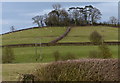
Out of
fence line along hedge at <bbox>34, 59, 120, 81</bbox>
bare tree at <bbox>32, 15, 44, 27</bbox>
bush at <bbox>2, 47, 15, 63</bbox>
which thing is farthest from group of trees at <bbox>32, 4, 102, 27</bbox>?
fence line along hedge at <bbox>34, 59, 120, 81</bbox>

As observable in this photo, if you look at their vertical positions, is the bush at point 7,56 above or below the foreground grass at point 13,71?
below

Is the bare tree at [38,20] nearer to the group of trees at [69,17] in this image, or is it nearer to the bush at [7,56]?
the group of trees at [69,17]

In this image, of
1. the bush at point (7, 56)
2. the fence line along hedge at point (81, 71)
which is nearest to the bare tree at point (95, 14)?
the bush at point (7, 56)

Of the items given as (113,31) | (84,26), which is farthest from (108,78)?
(84,26)

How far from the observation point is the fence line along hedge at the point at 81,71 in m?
9.73

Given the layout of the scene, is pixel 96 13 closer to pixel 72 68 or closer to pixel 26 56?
pixel 26 56

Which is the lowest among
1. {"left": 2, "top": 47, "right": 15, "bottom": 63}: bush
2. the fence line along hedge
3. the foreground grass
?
{"left": 2, "top": 47, "right": 15, "bottom": 63}: bush

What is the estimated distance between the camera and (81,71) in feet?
33.4

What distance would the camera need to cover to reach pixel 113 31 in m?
98.4

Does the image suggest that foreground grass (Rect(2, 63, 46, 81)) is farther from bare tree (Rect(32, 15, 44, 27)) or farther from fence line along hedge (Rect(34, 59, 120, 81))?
bare tree (Rect(32, 15, 44, 27))

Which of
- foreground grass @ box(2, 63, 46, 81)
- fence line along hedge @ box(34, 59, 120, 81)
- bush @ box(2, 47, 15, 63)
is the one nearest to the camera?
fence line along hedge @ box(34, 59, 120, 81)

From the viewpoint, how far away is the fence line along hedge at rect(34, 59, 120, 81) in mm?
9734

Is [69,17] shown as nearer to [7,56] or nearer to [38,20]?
[38,20]

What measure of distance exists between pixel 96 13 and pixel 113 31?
15782mm
